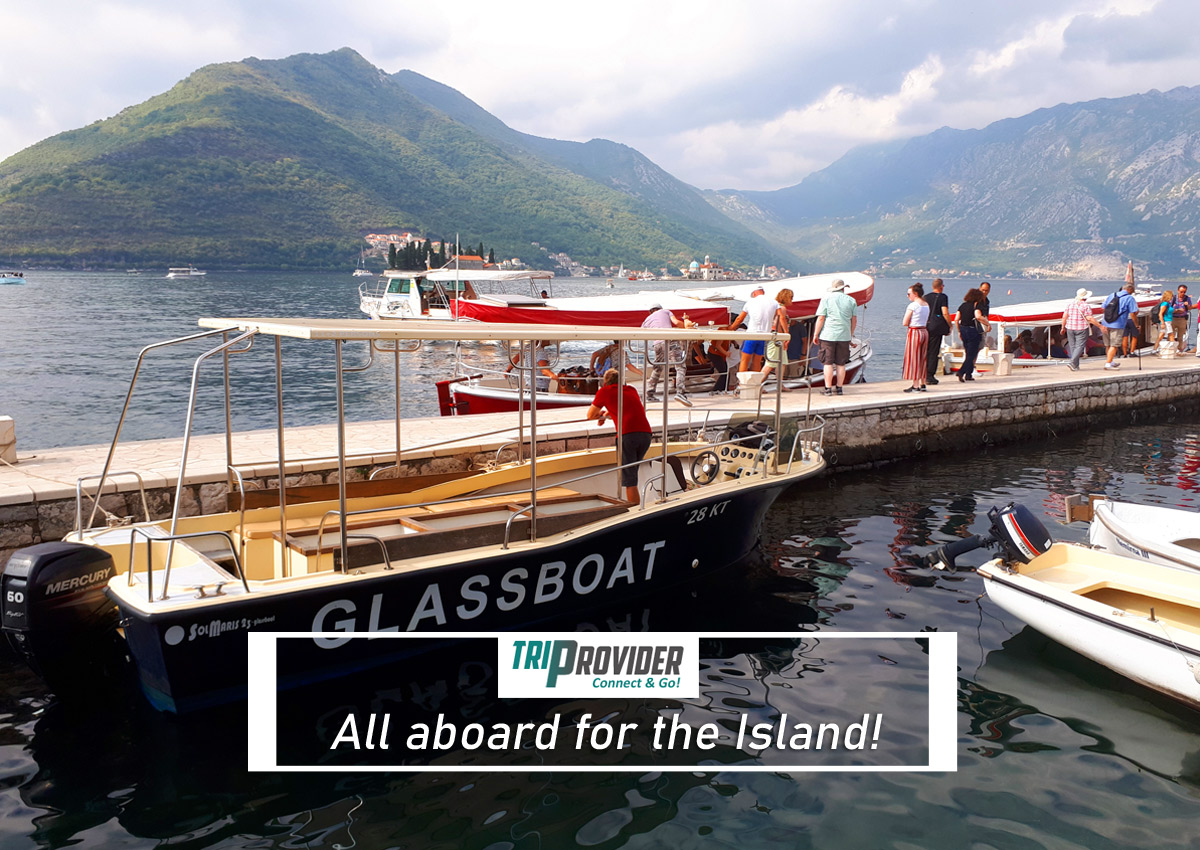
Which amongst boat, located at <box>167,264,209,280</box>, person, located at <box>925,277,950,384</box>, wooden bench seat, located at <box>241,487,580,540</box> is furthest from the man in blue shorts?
boat, located at <box>167,264,209,280</box>

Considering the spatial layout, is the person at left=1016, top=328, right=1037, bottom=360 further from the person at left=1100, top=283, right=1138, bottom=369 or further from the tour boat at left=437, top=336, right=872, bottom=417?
the tour boat at left=437, top=336, right=872, bottom=417

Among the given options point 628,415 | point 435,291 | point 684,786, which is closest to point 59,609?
point 684,786

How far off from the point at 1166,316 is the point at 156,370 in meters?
34.1

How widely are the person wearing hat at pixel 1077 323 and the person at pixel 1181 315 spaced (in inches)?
233

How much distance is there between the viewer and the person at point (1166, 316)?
959 inches

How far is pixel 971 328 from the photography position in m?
18.4

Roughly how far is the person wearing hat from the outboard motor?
807 inches

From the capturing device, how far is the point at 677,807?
5.21 m

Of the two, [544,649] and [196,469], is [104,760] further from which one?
[196,469]

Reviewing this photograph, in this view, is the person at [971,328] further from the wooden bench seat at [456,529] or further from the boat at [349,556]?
the wooden bench seat at [456,529]

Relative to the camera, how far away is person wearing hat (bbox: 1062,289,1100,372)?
2019 centimetres

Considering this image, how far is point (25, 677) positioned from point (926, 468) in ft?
43.7

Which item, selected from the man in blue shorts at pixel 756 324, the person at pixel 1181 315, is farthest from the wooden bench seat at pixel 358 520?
the person at pixel 1181 315

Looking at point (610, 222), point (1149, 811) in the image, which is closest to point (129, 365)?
point (1149, 811)
